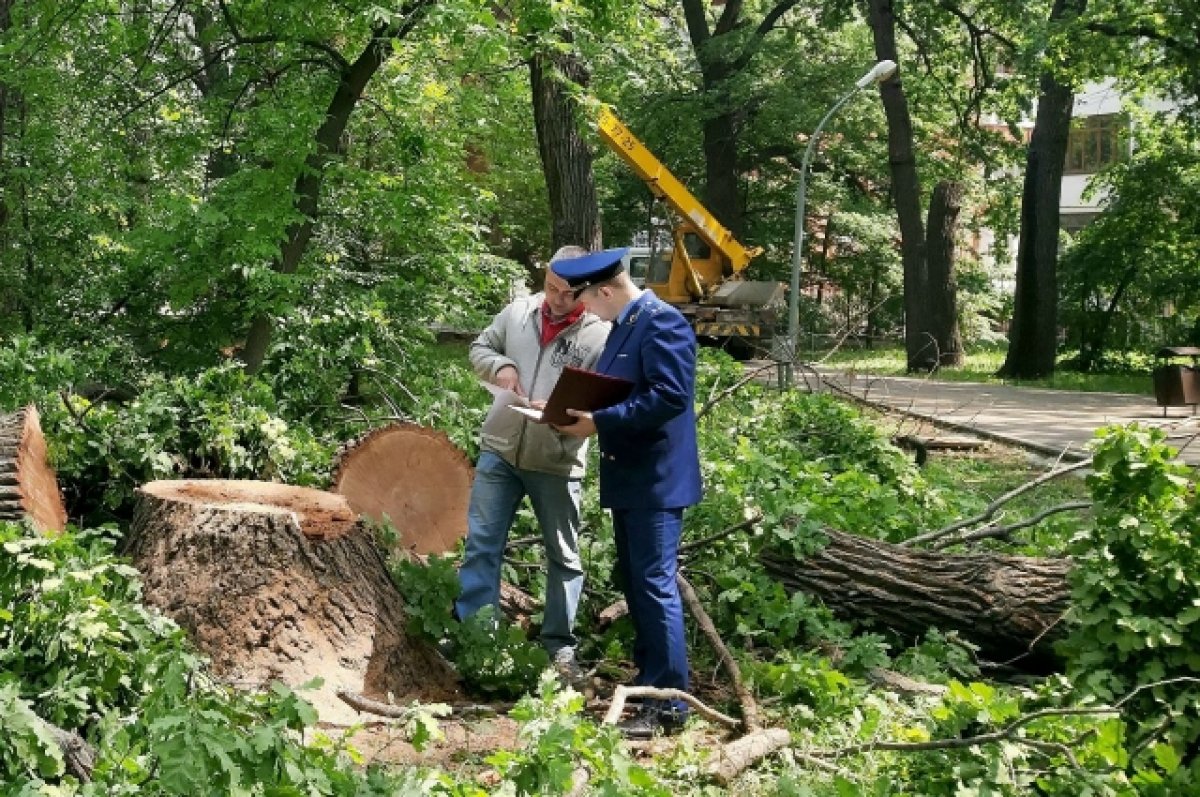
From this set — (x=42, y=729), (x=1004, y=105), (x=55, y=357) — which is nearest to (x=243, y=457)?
(x=55, y=357)

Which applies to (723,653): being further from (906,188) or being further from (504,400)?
(906,188)

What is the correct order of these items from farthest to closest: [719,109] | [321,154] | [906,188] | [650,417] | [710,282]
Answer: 1. [719,109]
2. [710,282]
3. [906,188]
4. [321,154]
5. [650,417]

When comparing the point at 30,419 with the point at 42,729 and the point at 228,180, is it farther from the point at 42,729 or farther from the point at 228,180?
the point at 228,180

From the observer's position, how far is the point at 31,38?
39.3 feet

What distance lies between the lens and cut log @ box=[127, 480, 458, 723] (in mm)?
5715

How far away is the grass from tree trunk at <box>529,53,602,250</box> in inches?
428

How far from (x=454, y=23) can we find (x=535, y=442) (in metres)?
5.24

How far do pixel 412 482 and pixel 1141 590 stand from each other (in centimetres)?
372

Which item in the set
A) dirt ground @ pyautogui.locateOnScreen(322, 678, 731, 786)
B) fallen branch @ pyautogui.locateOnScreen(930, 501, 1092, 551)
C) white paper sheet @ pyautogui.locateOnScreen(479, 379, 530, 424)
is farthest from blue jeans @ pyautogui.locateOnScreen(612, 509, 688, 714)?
fallen branch @ pyautogui.locateOnScreen(930, 501, 1092, 551)

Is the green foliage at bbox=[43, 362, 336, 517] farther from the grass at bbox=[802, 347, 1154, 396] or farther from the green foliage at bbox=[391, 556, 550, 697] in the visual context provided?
the grass at bbox=[802, 347, 1154, 396]

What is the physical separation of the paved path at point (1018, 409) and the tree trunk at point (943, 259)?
142 inches

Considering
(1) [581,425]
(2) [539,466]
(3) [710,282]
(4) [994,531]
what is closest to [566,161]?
(4) [994,531]

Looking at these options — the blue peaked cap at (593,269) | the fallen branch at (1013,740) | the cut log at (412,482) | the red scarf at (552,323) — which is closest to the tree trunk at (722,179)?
the cut log at (412,482)

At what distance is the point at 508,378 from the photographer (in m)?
6.44
